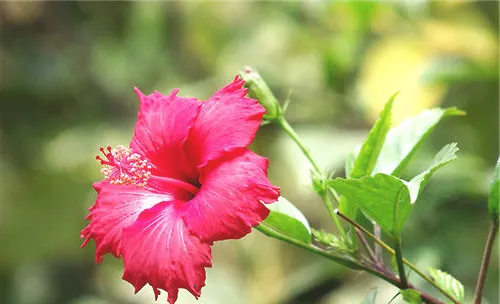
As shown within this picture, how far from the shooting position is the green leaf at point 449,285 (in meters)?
0.91

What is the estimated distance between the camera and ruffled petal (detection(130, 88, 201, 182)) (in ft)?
3.14

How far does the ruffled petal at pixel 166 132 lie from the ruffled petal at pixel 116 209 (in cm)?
3

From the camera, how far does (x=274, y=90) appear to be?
2297mm

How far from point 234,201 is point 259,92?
0.22 m

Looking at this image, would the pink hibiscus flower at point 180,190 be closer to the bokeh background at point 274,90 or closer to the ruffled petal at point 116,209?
the ruffled petal at point 116,209

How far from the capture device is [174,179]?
966mm

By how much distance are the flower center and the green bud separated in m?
0.16

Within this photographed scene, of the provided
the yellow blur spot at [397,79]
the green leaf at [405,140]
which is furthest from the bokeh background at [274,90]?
the green leaf at [405,140]

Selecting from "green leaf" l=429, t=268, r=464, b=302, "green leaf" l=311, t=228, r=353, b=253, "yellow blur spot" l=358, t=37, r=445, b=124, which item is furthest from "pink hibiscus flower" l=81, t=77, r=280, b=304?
"yellow blur spot" l=358, t=37, r=445, b=124

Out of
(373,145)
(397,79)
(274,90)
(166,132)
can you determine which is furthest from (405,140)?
(274,90)

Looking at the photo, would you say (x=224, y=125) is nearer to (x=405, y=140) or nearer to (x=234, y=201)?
(x=234, y=201)

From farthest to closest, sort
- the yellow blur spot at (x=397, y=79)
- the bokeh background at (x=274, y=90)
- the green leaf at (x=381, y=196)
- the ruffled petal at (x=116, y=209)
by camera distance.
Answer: the yellow blur spot at (x=397, y=79), the bokeh background at (x=274, y=90), the ruffled petal at (x=116, y=209), the green leaf at (x=381, y=196)

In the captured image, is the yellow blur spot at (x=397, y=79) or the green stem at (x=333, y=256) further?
the yellow blur spot at (x=397, y=79)

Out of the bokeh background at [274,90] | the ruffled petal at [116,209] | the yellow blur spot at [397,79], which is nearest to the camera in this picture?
the ruffled petal at [116,209]
